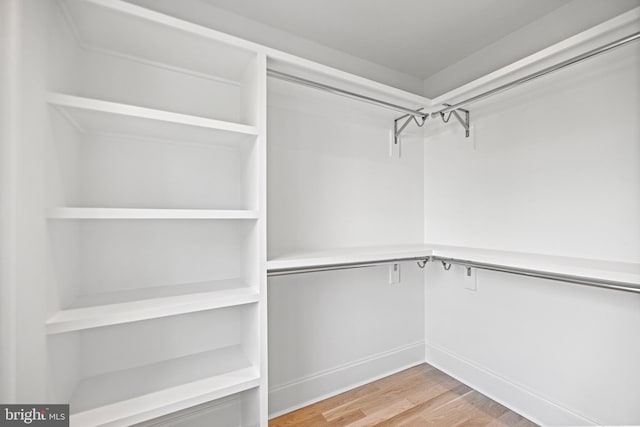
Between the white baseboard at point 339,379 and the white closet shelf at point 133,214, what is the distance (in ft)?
3.72

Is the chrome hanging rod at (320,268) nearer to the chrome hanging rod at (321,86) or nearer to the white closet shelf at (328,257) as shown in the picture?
the white closet shelf at (328,257)

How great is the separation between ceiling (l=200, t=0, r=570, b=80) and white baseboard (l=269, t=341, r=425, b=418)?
2186 millimetres

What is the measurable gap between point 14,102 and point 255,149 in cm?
76

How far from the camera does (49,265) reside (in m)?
0.93

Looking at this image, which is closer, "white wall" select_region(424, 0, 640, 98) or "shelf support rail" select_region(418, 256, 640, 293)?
"shelf support rail" select_region(418, 256, 640, 293)

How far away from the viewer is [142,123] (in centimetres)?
115

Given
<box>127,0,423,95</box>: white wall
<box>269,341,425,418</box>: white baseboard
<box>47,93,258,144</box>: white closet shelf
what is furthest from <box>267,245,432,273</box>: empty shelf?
<box>127,0,423,95</box>: white wall

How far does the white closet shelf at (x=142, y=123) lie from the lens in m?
0.97

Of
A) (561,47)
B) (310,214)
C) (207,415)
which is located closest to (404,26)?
(561,47)

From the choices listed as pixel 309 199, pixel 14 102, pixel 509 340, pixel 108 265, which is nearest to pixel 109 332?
pixel 108 265

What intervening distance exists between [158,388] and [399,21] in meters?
2.25

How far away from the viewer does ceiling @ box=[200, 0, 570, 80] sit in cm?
153

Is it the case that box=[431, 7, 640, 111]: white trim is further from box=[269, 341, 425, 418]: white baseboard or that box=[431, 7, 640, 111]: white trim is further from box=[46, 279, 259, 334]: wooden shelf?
box=[269, 341, 425, 418]: white baseboard

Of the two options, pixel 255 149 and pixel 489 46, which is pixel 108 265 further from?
pixel 489 46
